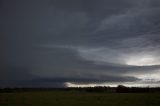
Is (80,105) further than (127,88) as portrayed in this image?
No

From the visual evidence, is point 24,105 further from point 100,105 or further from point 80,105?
point 100,105

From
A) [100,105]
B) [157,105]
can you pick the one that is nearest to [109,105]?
[100,105]

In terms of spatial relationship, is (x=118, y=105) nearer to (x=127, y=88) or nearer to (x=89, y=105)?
(x=89, y=105)

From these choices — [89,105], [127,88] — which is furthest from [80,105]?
[127,88]

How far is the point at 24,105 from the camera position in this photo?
4303 centimetres

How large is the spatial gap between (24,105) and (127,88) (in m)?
92.6

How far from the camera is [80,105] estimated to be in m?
42.7

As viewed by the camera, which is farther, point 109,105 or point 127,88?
point 127,88

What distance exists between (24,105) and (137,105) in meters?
17.7

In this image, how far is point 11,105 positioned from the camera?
42.4 metres

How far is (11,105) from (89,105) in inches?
478

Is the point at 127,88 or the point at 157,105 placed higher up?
the point at 127,88

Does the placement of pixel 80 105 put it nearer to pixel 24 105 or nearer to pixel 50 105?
pixel 50 105

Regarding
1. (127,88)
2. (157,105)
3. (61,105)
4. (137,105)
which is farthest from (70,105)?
(127,88)
